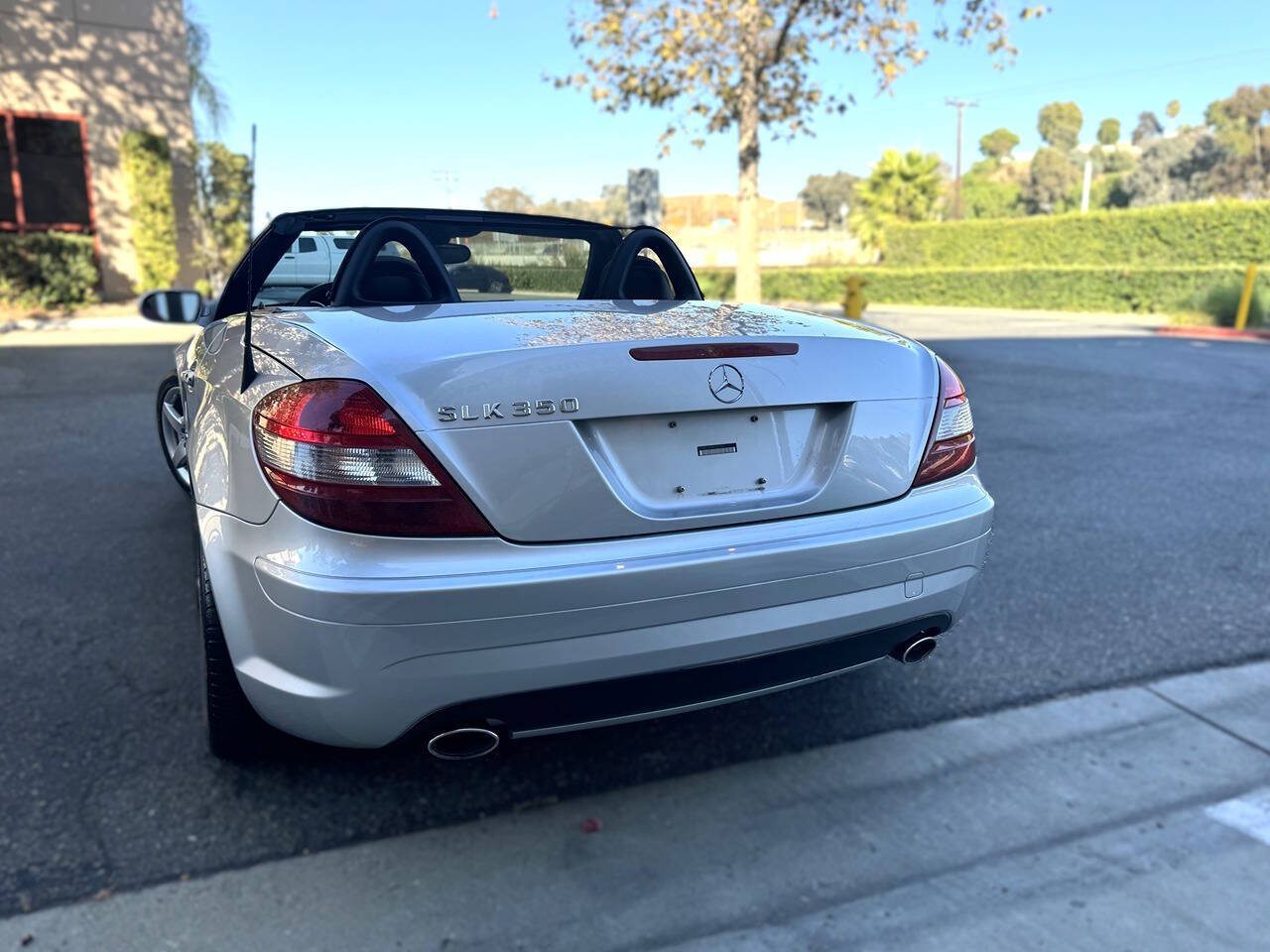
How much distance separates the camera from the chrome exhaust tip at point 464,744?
1.97m

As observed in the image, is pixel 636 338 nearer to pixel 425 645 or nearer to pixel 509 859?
pixel 425 645

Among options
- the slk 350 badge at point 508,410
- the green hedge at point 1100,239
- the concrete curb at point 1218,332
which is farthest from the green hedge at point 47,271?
the green hedge at point 1100,239

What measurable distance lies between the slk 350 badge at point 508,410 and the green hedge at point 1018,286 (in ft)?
73.7

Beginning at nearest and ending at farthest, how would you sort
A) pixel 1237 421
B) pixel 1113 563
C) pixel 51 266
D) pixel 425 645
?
pixel 425 645, pixel 1113 563, pixel 1237 421, pixel 51 266

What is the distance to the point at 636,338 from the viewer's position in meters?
2.13

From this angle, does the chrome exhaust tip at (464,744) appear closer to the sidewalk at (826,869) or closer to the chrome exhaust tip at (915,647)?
the sidewalk at (826,869)

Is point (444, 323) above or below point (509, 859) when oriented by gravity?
above

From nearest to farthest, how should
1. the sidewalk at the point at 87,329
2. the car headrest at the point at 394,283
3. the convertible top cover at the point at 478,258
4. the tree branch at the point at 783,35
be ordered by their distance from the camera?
the car headrest at the point at 394,283 < the convertible top cover at the point at 478,258 < the sidewalk at the point at 87,329 < the tree branch at the point at 783,35

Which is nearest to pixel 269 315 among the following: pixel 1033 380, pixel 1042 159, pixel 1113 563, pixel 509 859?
pixel 509 859

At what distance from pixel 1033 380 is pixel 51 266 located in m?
16.4

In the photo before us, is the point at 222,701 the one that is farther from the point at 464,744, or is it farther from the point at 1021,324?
the point at 1021,324

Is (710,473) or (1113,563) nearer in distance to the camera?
(710,473)

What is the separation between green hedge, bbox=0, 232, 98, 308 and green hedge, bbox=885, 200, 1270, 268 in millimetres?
26399

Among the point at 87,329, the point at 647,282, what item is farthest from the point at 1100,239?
the point at 647,282
